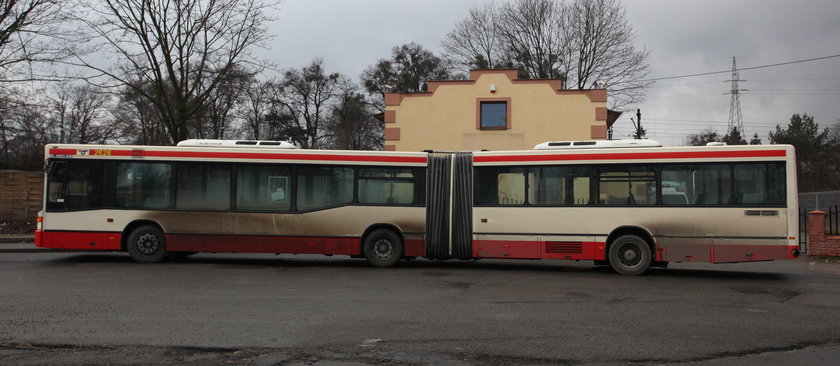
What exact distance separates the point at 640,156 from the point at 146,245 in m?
10.6

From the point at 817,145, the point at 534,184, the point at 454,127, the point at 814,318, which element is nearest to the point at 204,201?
the point at 534,184

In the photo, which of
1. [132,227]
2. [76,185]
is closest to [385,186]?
[132,227]

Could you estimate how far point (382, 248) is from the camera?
44.4 ft

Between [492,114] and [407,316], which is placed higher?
[492,114]

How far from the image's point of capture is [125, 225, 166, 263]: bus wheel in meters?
13.7

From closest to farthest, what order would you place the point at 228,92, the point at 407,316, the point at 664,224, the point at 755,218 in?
1. the point at 407,316
2. the point at 755,218
3. the point at 664,224
4. the point at 228,92

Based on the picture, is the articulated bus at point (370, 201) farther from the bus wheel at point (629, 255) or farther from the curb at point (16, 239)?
the curb at point (16, 239)

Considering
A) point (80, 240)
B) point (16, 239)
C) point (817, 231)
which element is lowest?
point (16, 239)

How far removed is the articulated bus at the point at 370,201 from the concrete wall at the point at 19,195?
12.2 meters

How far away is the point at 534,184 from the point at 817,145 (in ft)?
181

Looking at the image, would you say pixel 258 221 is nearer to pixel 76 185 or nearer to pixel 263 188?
pixel 263 188

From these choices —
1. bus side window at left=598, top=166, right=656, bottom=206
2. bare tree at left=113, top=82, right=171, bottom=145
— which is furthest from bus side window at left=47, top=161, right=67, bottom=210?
bare tree at left=113, top=82, right=171, bottom=145

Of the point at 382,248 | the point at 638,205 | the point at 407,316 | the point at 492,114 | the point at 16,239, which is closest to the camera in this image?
the point at 407,316

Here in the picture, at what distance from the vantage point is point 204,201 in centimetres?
1377
